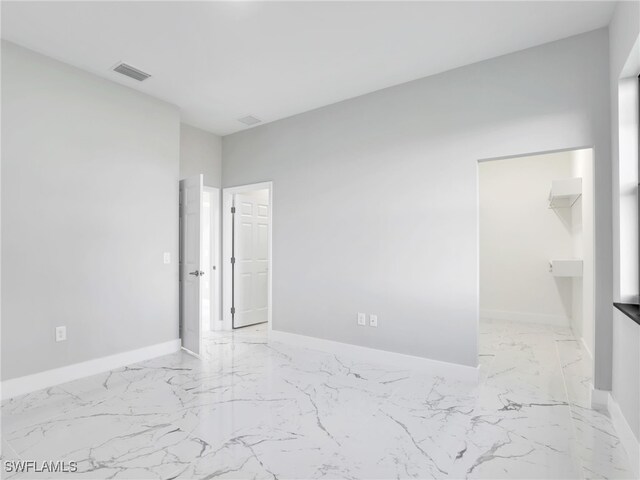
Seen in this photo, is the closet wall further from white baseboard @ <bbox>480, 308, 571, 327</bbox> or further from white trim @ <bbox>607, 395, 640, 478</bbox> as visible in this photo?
white trim @ <bbox>607, 395, 640, 478</bbox>

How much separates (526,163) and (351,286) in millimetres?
3868

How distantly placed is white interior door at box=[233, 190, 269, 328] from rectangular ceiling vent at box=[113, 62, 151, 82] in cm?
206

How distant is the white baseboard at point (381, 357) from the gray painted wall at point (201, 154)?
242 cm

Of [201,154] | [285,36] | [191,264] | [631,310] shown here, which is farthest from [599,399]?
[201,154]

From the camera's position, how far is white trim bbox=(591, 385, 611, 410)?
257 centimetres

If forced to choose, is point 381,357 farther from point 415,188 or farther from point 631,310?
point 631,310

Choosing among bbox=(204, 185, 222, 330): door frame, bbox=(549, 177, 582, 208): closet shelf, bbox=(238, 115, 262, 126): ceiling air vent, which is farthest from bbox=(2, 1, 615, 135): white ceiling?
bbox=(549, 177, 582, 208): closet shelf

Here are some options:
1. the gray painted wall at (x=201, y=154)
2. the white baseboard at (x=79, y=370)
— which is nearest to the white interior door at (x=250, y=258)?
the gray painted wall at (x=201, y=154)

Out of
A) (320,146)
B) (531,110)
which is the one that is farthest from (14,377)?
(531,110)

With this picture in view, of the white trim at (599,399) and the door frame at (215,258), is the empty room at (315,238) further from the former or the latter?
the door frame at (215,258)

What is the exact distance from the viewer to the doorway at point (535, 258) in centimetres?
414

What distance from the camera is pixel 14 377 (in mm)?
2801

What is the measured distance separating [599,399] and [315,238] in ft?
9.74

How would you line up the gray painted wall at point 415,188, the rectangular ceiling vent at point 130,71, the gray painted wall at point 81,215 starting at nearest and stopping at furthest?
the gray painted wall at point 415,188
the gray painted wall at point 81,215
the rectangular ceiling vent at point 130,71
